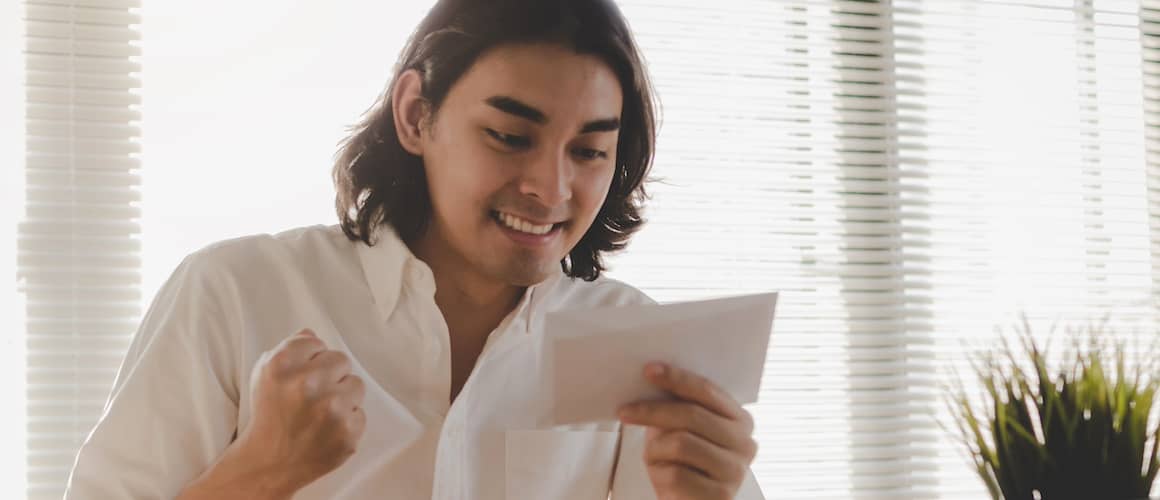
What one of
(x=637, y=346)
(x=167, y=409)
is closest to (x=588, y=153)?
(x=637, y=346)

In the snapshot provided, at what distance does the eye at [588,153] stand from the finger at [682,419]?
390 millimetres

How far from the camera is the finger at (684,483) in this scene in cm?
122

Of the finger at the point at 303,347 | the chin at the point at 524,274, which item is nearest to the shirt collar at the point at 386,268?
the chin at the point at 524,274

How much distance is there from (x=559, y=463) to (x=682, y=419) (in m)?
0.41

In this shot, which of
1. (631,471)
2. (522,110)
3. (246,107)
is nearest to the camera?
(522,110)

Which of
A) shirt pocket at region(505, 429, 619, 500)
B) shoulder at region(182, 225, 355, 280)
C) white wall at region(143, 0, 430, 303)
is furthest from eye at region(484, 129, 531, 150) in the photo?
white wall at region(143, 0, 430, 303)

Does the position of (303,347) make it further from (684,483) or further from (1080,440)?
(1080,440)

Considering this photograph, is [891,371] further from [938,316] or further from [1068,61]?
[1068,61]

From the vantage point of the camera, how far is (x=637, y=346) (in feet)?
3.60

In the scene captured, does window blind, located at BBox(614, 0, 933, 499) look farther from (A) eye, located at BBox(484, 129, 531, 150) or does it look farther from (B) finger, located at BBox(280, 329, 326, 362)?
(B) finger, located at BBox(280, 329, 326, 362)

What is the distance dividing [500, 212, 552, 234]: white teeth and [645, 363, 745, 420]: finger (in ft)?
1.10

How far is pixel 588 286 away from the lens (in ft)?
5.63

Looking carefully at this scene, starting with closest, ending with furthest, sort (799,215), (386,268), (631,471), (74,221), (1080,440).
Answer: (386,268)
(631,471)
(1080,440)
(74,221)
(799,215)

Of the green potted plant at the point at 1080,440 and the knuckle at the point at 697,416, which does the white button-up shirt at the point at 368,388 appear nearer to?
the knuckle at the point at 697,416
